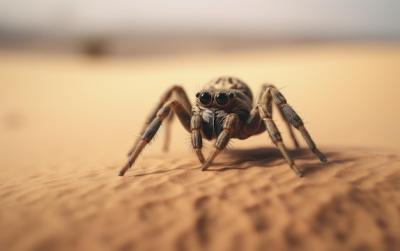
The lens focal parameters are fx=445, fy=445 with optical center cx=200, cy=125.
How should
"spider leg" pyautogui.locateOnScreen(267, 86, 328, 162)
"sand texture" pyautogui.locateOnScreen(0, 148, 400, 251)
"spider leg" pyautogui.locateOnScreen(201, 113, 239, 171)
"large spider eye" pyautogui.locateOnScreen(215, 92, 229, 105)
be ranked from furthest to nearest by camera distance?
"large spider eye" pyautogui.locateOnScreen(215, 92, 229, 105) → "spider leg" pyautogui.locateOnScreen(267, 86, 328, 162) → "spider leg" pyautogui.locateOnScreen(201, 113, 239, 171) → "sand texture" pyautogui.locateOnScreen(0, 148, 400, 251)

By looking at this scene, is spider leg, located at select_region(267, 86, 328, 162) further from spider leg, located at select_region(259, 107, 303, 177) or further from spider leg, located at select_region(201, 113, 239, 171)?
spider leg, located at select_region(201, 113, 239, 171)

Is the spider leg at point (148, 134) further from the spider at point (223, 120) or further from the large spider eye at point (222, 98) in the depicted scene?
the large spider eye at point (222, 98)

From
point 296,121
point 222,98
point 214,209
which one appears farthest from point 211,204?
point 222,98

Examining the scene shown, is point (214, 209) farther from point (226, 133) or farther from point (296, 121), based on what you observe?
point (296, 121)

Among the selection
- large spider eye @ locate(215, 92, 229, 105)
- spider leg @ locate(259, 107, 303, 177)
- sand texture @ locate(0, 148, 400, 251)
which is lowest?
sand texture @ locate(0, 148, 400, 251)

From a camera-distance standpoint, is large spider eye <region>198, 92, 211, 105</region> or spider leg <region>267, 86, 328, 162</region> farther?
large spider eye <region>198, 92, 211, 105</region>

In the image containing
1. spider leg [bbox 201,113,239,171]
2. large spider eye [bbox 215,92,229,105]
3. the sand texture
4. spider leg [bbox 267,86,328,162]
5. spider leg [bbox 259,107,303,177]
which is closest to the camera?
the sand texture

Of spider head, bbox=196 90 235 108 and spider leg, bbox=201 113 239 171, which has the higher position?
spider head, bbox=196 90 235 108

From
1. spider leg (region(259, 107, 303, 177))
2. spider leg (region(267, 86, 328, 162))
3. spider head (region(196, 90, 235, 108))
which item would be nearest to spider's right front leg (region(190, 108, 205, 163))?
spider head (region(196, 90, 235, 108))

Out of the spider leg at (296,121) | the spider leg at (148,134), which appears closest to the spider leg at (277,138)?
the spider leg at (296,121)
